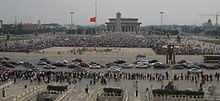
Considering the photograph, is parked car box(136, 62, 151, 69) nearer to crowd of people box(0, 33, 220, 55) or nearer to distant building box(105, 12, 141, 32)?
crowd of people box(0, 33, 220, 55)

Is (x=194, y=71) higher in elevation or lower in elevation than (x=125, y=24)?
lower

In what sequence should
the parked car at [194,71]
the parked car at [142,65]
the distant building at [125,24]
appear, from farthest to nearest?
1. the distant building at [125,24]
2. the parked car at [142,65]
3. the parked car at [194,71]

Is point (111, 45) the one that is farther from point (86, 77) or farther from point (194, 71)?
point (86, 77)

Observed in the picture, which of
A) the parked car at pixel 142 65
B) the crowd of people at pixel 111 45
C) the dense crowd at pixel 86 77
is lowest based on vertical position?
the dense crowd at pixel 86 77

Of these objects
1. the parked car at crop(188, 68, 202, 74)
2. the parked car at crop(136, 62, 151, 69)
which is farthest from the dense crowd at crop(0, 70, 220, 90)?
the parked car at crop(136, 62, 151, 69)

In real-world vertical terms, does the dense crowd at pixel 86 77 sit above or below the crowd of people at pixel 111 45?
below

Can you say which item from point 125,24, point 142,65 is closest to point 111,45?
point 142,65

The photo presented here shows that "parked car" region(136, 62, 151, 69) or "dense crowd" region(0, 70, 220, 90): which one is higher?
"parked car" region(136, 62, 151, 69)

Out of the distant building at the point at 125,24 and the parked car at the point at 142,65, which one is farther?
the distant building at the point at 125,24

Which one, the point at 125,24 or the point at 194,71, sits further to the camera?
the point at 125,24

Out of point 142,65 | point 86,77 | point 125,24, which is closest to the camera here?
point 86,77

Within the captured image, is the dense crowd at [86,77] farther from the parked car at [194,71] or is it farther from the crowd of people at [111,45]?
the crowd of people at [111,45]

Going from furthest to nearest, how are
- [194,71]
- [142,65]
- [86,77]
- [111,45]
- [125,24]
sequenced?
[125,24], [111,45], [142,65], [194,71], [86,77]

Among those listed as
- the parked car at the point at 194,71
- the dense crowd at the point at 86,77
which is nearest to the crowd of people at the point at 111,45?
the parked car at the point at 194,71
